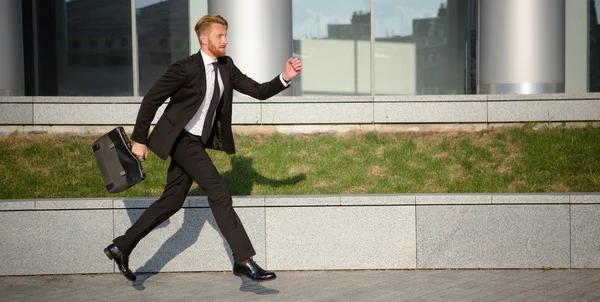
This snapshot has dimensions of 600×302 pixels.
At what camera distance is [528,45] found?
13273 millimetres

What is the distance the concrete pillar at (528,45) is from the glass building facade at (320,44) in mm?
3520

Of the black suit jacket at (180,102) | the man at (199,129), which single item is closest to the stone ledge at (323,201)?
the man at (199,129)

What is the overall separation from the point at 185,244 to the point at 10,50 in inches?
301

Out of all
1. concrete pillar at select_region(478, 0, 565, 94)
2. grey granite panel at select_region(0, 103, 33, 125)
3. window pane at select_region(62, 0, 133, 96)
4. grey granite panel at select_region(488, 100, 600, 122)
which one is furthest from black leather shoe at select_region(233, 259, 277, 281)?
window pane at select_region(62, 0, 133, 96)

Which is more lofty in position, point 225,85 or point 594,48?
point 594,48

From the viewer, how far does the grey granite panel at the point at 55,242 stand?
7570 millimetres

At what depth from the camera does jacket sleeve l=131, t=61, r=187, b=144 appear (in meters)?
6.25

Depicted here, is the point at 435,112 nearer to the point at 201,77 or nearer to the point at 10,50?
the point at 201,77

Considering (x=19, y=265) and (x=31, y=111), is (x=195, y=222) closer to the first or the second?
(x=19, y=265)

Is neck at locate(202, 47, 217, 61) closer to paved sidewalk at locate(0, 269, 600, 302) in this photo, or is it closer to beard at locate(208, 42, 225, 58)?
beard at locate(208, 42, 225, 58)

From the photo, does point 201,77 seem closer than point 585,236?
Yes

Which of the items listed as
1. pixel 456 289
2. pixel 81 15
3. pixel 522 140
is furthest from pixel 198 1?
pixel 456 289

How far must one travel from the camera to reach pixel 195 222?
7543 mm

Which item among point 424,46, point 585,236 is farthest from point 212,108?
point 424,46
